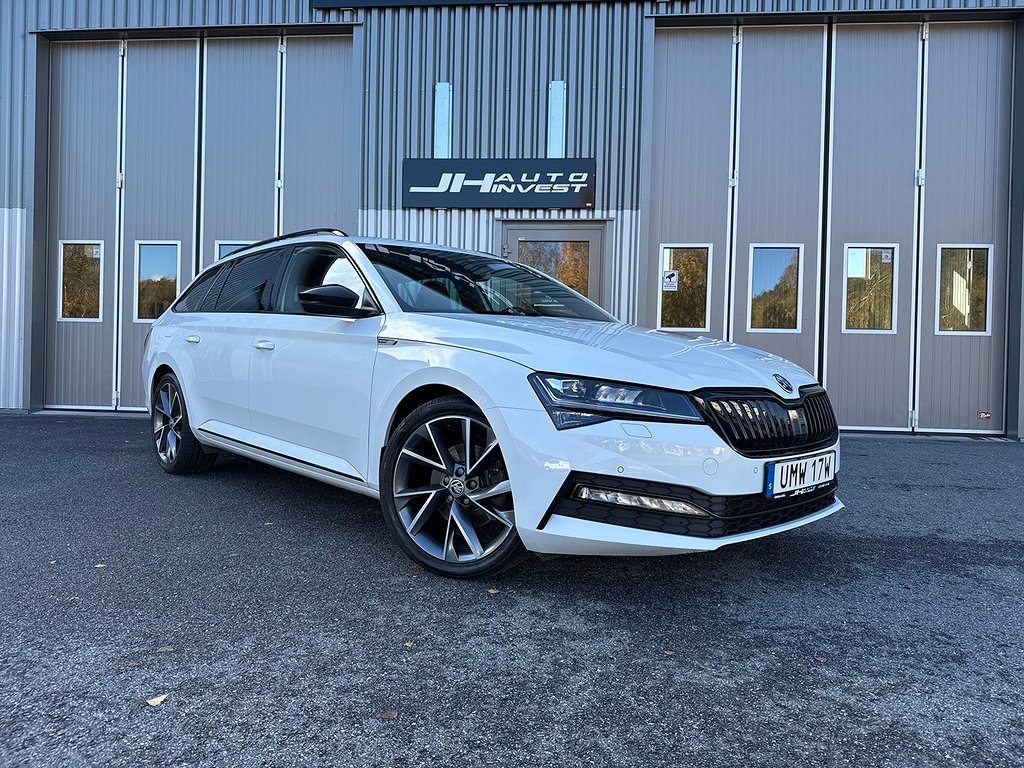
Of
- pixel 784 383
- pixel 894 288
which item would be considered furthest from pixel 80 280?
pixel 894 288

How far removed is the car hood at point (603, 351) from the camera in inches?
104

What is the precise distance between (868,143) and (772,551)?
703 centimetres

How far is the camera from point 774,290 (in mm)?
8781

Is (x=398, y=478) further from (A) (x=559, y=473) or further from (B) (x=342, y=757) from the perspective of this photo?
(B) (x=342, y=757)

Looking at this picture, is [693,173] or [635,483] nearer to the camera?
[635,483]

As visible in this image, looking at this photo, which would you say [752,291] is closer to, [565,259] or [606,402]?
[565,259]

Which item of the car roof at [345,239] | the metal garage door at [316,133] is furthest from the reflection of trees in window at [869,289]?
the metal garage door at [316,133]

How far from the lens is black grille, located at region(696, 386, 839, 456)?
8.51 ft

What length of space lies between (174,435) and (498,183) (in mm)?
5123

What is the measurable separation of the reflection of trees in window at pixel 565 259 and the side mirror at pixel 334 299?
557 cm

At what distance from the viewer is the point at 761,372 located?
2910 mm

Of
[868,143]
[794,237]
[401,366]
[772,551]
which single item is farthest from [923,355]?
[401,366]

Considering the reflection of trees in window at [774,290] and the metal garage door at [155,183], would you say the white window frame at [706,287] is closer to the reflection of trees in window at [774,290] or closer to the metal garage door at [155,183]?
the reflection of trees in window at [774,290]

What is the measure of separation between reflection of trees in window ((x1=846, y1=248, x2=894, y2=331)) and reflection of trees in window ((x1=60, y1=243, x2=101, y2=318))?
9.77 m
